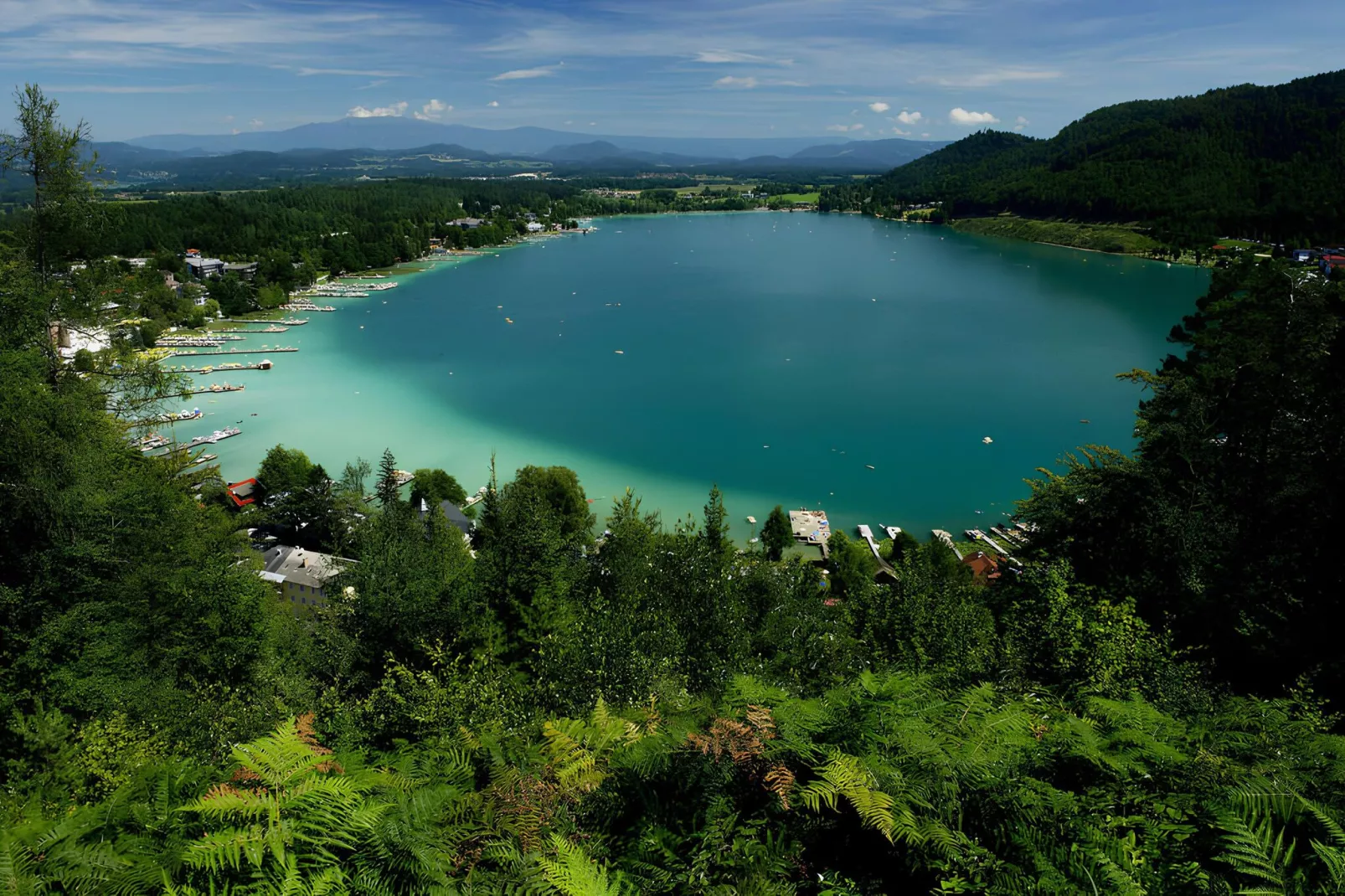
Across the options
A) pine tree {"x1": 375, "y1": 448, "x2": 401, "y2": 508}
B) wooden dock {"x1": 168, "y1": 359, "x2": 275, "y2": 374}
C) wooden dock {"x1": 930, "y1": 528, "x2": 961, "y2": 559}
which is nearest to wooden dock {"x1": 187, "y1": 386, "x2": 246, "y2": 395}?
wooden dock {"x1": 168, "y1": 359, "x2": 275, "y2": 374}

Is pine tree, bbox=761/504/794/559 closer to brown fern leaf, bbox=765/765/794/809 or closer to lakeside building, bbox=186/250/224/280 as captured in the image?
brown fern leaf, bbox=765/765/794/809

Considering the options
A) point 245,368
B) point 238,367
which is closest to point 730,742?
point 245,368

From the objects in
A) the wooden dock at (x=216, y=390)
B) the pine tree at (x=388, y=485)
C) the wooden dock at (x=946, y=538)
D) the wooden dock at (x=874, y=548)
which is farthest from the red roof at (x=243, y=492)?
the wooden dock at (x=946, y=538)

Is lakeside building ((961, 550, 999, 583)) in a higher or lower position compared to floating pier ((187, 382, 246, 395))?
lower

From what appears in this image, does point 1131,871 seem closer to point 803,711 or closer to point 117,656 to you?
point 803,711

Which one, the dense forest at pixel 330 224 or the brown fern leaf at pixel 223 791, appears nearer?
the brown fern leaf at pixel 223 791

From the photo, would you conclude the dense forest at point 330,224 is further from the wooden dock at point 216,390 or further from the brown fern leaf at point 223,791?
the brown fern leaf at point 223,791
